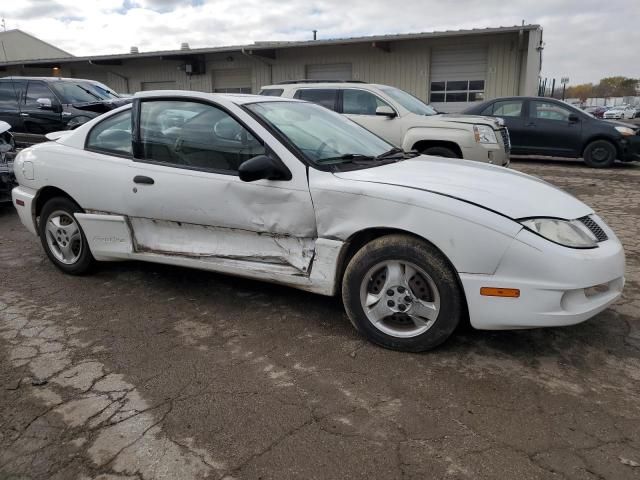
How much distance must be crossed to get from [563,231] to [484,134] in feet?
17.5

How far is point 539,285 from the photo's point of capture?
2816 mm

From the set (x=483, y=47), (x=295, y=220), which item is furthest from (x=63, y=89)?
(x=483, y=47)

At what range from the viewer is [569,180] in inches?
381

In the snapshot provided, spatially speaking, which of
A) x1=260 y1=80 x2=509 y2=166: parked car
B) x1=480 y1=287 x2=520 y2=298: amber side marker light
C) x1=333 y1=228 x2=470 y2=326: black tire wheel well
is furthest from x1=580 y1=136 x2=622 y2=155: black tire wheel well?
x1=480 y1=287 x2=520 y2=298: amber side marker light

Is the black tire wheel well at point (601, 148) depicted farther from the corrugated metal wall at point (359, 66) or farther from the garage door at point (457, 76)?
the garage door at point (457, 76)

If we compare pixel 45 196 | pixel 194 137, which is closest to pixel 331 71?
pixel 45 196

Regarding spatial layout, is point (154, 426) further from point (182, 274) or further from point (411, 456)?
point (182, 274)

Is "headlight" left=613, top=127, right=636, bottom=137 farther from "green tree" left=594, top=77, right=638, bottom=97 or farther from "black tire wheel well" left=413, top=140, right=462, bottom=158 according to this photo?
"green tree" left=594, top=77, right=638, bottom=97

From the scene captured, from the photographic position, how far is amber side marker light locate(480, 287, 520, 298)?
286 cm

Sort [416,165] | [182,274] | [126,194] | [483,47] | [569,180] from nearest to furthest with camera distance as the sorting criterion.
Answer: [416,165] < [126,194] < [182,274] < [569,180] < [483,47]

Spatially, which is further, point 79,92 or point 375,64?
point 375,64

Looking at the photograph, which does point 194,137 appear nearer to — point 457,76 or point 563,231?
point 563,231

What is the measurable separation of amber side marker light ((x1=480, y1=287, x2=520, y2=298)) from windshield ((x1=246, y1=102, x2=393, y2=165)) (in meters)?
1.31

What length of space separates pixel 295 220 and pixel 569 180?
7929mm
